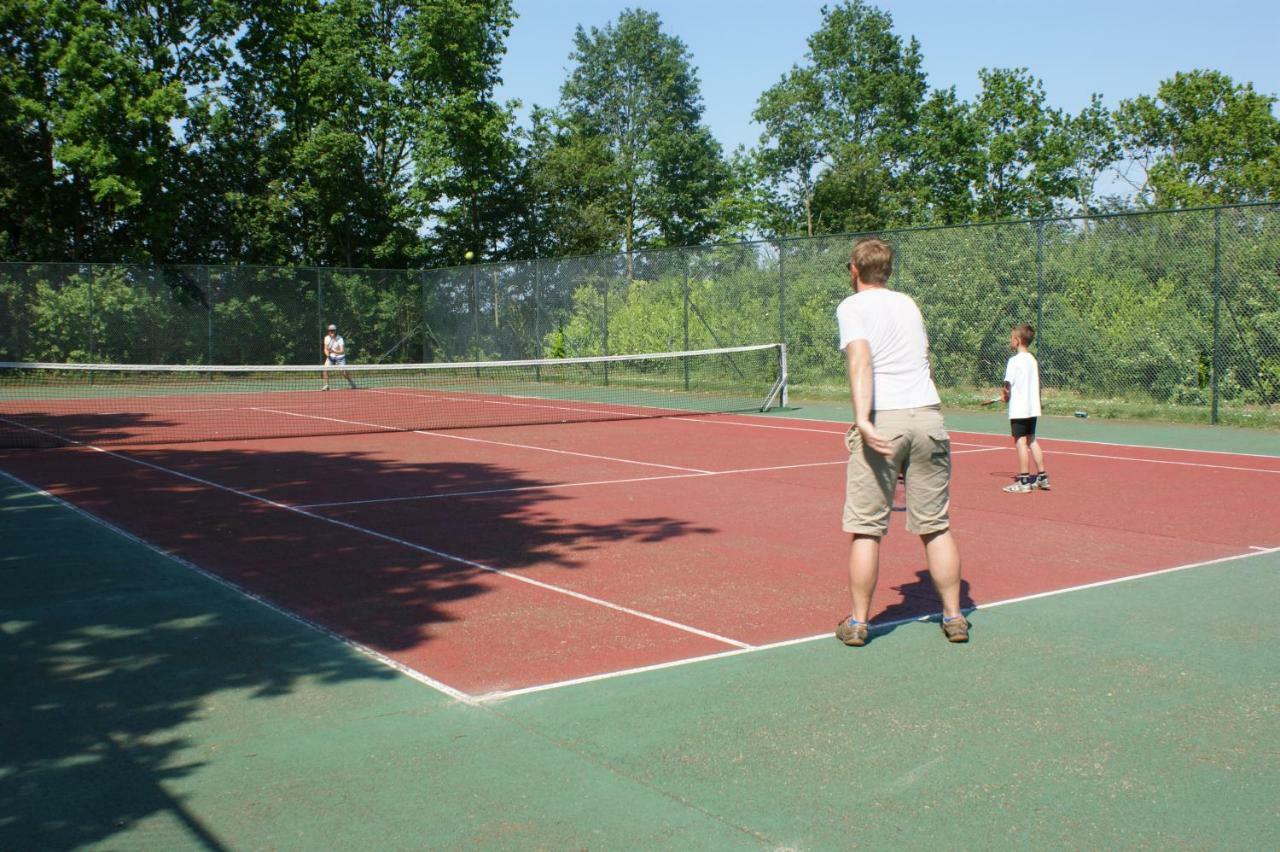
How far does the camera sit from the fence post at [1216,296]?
16.7 meters

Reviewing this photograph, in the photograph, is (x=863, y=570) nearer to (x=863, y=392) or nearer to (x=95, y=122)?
(x=863, y=392)

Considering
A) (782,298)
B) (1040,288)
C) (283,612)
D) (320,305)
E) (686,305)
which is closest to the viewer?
(283,612)

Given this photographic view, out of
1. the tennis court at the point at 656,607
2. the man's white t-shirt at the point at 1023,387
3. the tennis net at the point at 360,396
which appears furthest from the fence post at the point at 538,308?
the man's white t-shirt at the point at 1023,387

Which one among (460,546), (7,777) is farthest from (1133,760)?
(460,546)

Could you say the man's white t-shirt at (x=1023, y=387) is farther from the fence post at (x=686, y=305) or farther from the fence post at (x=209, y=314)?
the fence post at (x=209, y=314)

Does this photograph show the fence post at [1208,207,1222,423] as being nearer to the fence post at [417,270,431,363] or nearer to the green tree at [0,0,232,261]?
the fence post at [417,270,431,363]

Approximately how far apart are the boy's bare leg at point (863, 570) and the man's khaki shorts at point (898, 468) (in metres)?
0.06

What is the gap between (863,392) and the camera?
522 cm

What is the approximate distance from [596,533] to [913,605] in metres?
2.87

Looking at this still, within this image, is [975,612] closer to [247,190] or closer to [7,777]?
[7,777]

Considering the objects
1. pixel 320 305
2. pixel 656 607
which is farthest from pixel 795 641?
pixel 320 305

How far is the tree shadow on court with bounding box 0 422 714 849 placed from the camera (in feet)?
13.2

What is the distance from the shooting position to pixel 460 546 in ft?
26.3

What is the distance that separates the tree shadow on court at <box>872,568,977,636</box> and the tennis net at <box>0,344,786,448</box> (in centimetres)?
1063
